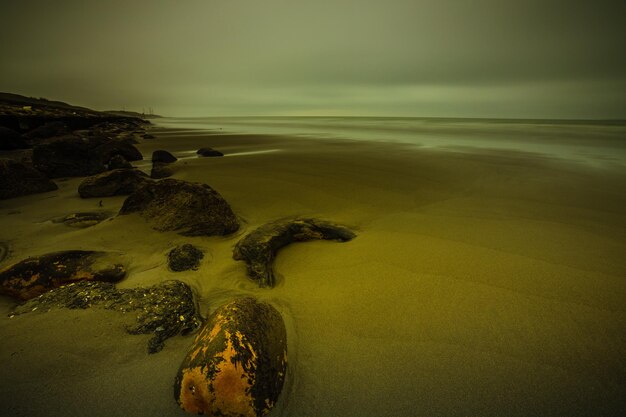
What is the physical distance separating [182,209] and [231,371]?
2589 millimetres

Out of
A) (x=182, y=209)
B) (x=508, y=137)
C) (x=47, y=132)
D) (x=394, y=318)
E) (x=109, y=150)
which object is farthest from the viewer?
(x=508, y=137)

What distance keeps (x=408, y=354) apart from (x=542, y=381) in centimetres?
72

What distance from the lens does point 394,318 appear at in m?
1.99

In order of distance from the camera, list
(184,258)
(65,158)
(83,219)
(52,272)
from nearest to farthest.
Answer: (52,272) < (184,258) < (83,219) < (65,158)

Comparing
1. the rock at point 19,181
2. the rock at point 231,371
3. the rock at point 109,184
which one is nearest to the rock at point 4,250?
the rock at point 109,184

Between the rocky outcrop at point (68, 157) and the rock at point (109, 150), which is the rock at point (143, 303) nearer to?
the rocky outcrop at point (68, 157)

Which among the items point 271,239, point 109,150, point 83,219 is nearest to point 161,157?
point 109,150

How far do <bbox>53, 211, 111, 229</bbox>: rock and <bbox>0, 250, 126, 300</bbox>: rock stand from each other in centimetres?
150

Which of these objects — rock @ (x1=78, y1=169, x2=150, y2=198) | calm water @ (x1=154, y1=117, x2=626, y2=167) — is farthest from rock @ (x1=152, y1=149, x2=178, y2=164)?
calm water @ (x1=154, y1=117, x2=626, y2=167)

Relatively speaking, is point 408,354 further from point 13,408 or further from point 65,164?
point 65,164

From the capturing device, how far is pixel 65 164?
21.1 ft

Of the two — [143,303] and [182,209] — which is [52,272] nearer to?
[143,303]

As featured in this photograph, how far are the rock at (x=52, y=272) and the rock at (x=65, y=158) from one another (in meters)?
5.61

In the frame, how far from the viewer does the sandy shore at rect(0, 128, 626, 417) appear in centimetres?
146
